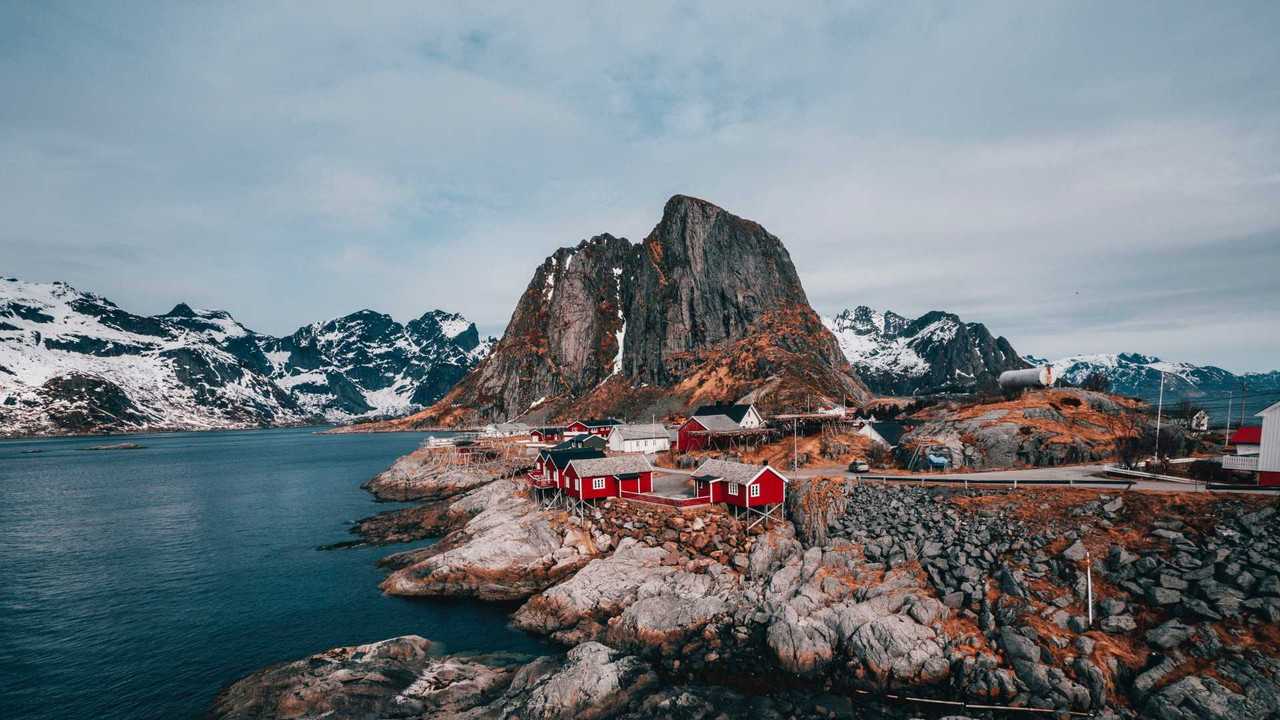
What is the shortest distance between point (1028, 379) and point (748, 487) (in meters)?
58.7

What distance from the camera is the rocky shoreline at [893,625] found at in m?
25.9

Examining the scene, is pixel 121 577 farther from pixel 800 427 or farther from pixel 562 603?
pixel 800 427

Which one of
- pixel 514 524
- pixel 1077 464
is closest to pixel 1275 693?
pixel 1077 464

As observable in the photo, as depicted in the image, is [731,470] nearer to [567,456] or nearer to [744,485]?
[744,485]

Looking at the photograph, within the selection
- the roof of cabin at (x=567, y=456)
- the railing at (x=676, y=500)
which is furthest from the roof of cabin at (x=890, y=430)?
the roof of cabin at (x=567, y=456)

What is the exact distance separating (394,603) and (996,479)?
165 feet

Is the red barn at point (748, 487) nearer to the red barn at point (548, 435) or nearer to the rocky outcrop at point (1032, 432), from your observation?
the rocky outcrop at point (1032, 432)

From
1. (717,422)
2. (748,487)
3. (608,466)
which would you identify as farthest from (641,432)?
(748,487)

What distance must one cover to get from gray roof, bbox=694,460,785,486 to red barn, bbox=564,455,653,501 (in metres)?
6.66

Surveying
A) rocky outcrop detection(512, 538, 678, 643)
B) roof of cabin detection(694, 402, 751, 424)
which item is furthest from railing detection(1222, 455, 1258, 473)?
roof of cabin detection(694, 402, 751, 424)

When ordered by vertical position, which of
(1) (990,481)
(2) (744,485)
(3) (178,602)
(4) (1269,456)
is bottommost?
(3) (178,602)

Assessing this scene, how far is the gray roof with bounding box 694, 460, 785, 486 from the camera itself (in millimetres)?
47844

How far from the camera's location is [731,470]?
4938 centimetres

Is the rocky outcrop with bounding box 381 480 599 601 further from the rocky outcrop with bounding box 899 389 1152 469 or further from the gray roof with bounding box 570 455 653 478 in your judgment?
the rocky outcrop with bounding box 899 389 1152 469
